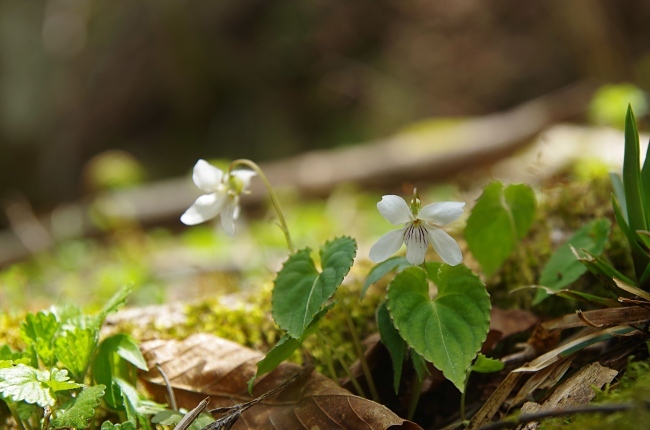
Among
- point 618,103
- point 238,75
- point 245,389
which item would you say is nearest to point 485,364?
point 245,389

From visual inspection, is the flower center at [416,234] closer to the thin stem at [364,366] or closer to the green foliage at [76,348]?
the thin stem at [364,366]

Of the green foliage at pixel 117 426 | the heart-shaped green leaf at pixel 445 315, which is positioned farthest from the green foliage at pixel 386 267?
the green foliage at pixel 117 426

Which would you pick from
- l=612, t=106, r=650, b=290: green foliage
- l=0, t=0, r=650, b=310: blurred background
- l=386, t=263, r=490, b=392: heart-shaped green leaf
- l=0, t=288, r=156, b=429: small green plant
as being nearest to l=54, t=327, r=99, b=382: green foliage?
l=0, t=288, r=156, b=429: small green plant

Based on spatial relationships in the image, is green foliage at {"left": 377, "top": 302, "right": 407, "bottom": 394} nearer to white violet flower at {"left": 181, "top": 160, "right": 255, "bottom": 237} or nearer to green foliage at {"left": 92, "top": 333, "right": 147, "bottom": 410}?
white violet flower at {"left": 181, "top": 160, "right": 255, "bottom": 237}

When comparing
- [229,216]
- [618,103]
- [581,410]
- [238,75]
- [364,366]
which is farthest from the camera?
[238,75]

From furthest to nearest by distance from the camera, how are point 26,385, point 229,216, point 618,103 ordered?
point 618,103 → point 229,216 → point 26,385

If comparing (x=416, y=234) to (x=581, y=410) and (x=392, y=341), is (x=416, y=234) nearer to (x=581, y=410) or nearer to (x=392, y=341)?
(x=392, y=341)
